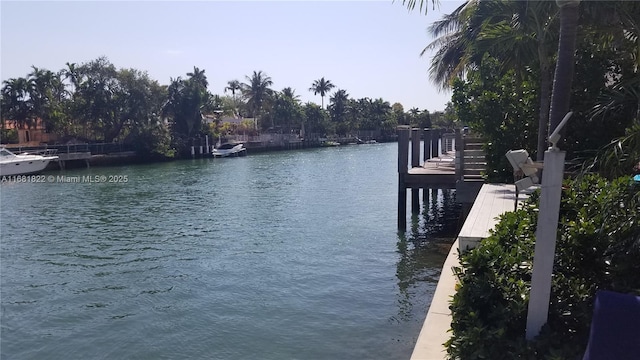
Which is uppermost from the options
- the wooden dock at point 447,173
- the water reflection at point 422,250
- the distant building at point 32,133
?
the distant building at point 32,133

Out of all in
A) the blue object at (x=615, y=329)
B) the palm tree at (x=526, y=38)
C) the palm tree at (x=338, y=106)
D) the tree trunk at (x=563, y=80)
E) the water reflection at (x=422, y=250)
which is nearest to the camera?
the blue object at (x=615, y=329)

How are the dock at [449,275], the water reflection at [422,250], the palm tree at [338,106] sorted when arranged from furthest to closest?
the palm tree at [338,106], the water reflection at [422,250], the dock at [449,275]

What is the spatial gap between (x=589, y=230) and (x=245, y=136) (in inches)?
3212

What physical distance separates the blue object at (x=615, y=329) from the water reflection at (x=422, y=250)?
20.6 feet

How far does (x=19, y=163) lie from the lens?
40.8m

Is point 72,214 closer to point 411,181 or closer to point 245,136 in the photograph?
point 411,181

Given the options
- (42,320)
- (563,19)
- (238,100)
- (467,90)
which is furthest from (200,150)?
(563,19)

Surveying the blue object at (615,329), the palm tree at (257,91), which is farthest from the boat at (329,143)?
the blue object at (615,329)

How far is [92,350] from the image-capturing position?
8.66m

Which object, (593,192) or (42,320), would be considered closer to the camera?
(593,192)

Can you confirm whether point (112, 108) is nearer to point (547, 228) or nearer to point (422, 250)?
point (422, 250)

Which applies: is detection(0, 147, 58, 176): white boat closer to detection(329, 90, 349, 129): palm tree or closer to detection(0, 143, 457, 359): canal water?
detection(0, 143, 457, 359): canal water

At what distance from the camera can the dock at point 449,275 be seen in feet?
16.3

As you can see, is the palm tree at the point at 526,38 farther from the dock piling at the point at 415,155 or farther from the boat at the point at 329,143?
the boat at the point at 329,143
